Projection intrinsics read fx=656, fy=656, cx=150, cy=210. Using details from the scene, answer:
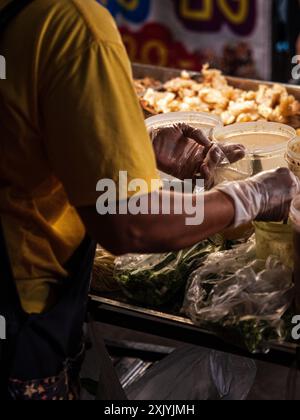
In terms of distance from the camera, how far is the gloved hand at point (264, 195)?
176 centimetres

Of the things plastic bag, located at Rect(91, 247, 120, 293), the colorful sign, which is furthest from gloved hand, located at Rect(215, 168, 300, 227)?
the colorful sign

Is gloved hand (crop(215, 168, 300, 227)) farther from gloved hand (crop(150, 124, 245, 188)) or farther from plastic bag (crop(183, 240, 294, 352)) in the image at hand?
gloved hand (crop(150, 124, 245, 188))

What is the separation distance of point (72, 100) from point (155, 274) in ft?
2.62

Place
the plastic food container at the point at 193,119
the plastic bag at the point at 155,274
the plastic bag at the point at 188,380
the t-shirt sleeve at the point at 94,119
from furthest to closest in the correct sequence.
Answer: the plastic food container at the point at 193,119 → the plastic bag at the point at 188,380 → the plastic bag at the point at 155,274 → the t-shirt sleeve at the point at 94,119

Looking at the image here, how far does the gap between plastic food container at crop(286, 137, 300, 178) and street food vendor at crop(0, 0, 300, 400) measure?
0.87 ft

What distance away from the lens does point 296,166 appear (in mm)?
2117

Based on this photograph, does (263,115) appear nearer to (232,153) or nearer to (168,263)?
(232,153)

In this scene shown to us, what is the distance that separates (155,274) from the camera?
2.10m

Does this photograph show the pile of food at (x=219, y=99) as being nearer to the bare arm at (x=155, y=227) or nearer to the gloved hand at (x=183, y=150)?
the gloved hand at (x=183, y=150)

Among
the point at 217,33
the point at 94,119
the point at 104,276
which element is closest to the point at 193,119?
the point at 104,276

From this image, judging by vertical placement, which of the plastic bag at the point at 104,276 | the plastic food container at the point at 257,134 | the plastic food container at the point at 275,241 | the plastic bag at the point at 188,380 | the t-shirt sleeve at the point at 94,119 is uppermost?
the t-shirt sleeve at the point at 94,119

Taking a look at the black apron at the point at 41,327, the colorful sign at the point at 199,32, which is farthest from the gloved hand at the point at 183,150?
the colorful sign at the point at 199,32

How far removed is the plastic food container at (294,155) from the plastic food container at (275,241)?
24 centimetres

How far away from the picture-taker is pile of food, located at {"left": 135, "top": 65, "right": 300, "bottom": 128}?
10.3 ft
